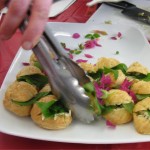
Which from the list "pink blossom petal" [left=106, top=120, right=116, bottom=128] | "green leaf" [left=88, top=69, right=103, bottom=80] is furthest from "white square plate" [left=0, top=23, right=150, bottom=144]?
"green leaf" [left=88, top=69, right=103, bottom=80]

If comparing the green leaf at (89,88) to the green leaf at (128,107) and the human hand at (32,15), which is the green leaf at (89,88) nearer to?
the green leaf at (128,107)

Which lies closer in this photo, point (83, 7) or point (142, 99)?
point (142, 99)

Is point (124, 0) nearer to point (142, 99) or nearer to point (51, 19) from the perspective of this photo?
point (51, 19)

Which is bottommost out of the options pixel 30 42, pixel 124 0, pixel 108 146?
pixel 124 0

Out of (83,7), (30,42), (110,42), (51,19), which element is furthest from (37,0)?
(83,7)

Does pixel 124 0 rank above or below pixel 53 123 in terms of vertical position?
below

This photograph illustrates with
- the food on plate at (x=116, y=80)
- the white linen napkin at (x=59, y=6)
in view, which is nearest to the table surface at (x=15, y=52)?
the white linen napkin at (x=59, y=6)

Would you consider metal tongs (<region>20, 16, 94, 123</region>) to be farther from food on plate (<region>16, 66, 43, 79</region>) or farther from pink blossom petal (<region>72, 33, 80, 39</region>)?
pink blossom petal (<region>72, 33, 80, 39</region>)
